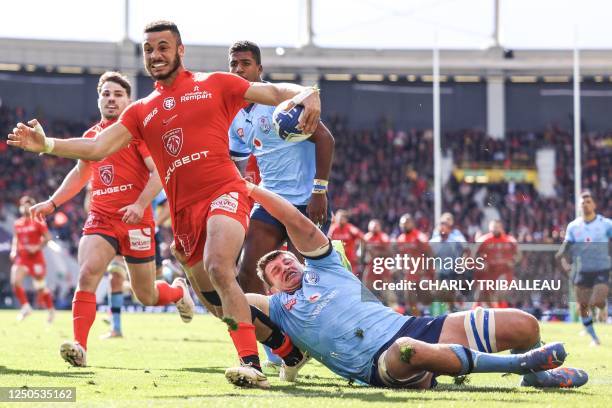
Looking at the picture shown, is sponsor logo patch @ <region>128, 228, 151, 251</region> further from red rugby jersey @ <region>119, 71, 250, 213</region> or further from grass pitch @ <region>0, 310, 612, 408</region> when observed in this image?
red rugby jersey @ <region>119, 71, 250, 213</region>

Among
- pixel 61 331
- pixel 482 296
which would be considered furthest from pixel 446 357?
pixel 482 296

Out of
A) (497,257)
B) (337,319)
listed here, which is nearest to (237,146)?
(337,319)

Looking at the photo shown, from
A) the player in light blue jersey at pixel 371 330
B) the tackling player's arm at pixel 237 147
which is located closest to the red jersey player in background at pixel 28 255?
the tackling player's arm at pixel 237 147

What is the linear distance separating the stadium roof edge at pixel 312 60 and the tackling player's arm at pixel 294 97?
39.6 metres

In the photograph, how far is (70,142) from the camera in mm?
7609

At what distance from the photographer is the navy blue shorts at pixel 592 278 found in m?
17.5

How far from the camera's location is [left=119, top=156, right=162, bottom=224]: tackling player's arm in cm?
948

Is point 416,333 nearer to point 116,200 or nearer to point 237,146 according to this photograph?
point 237,146

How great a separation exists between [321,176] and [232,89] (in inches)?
67.7

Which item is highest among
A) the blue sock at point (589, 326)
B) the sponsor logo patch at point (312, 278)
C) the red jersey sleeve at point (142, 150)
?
the red jersey sleeve at point (142, 150)

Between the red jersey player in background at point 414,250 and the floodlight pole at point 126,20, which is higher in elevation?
the floodlight pole at point 126,20

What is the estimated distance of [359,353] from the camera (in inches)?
282

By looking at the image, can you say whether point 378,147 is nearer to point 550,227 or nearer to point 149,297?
point 550,227

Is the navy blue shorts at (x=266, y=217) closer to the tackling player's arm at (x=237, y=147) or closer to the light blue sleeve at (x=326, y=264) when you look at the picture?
the tackling player's arm at (x=237, y=147)
